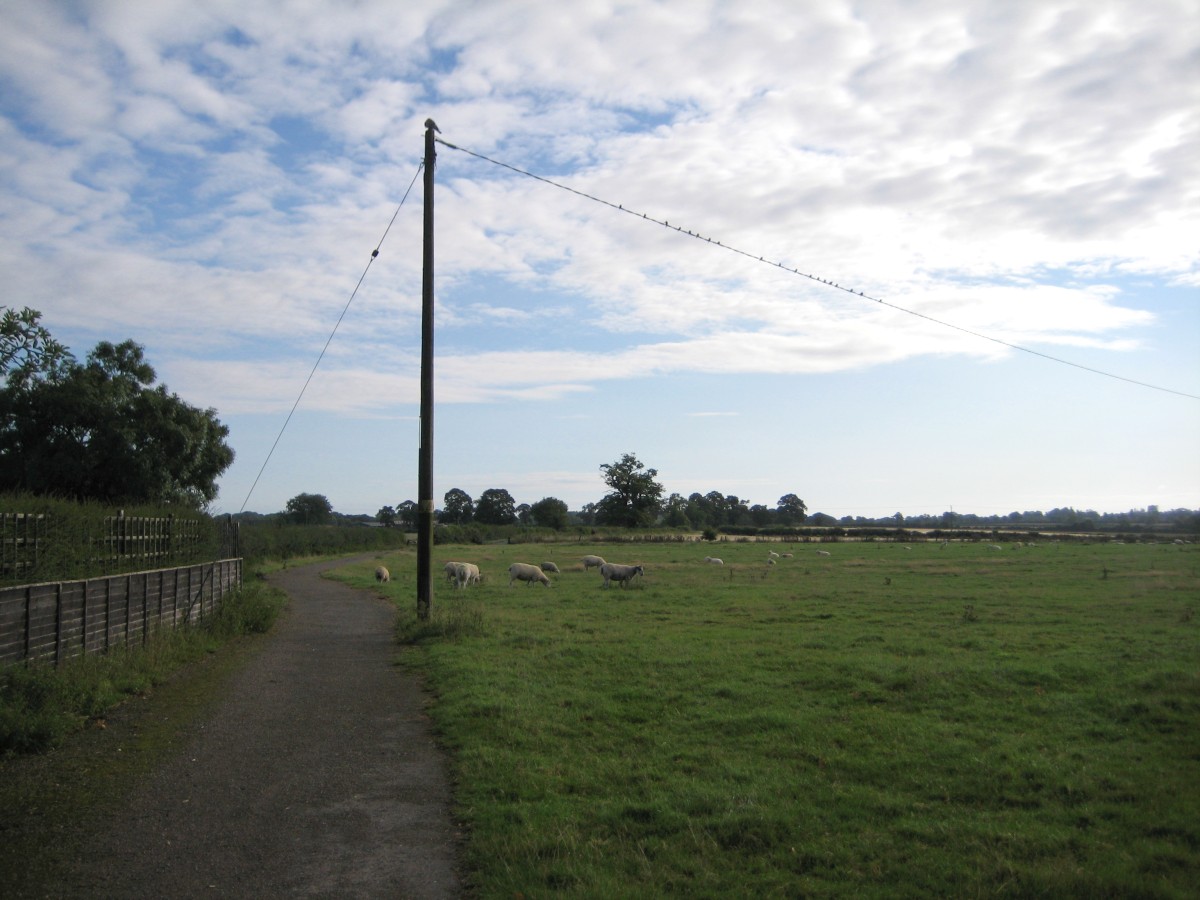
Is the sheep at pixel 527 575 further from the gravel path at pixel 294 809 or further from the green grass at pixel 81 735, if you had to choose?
the gravel path at pixel 294 809

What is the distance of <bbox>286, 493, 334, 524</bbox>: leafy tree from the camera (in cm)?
12663

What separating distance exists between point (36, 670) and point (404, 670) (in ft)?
17.2

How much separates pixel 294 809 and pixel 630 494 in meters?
121

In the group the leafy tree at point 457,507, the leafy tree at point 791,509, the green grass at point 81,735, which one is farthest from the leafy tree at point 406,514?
the green grass at point 81,735

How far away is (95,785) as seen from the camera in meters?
7.32

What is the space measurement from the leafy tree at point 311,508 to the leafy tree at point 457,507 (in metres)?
20.5

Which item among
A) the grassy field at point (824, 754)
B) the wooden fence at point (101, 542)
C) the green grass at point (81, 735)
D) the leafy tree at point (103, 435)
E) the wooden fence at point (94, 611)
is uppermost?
the leafy tree at point (103, 435)

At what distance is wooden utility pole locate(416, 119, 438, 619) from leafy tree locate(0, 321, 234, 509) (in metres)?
11.2

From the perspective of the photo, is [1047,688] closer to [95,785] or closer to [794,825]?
[794,825]

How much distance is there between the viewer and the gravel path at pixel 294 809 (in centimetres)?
543

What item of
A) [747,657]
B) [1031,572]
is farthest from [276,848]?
[1031,572]

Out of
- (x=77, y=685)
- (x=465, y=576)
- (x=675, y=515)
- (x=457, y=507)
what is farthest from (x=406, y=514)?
(x=77, y=685)

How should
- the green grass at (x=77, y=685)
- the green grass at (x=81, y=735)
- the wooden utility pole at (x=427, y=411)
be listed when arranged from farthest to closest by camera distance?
the wooden utility pole at (x=427, y=411) < the green grass at (x=77, y=685) < the green grass at (x=81, y=735)

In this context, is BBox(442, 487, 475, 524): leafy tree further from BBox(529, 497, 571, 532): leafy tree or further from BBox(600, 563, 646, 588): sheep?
BBox(600, 563, 646, 588): sheep
